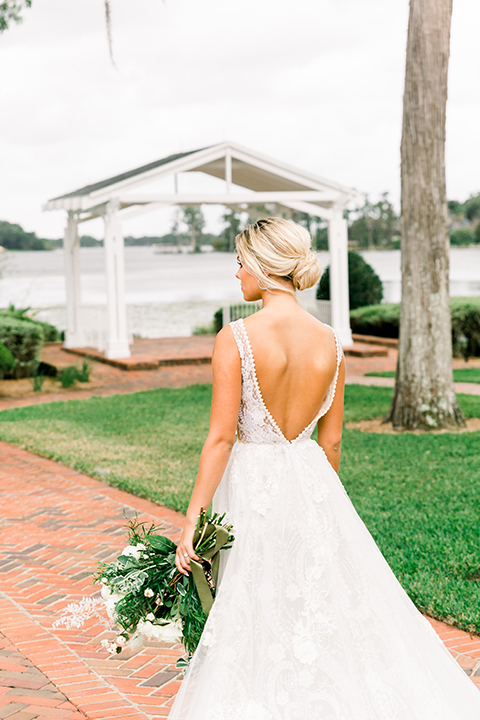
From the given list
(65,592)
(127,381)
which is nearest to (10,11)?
(127,381)

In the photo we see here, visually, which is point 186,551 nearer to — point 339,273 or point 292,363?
point 292,363

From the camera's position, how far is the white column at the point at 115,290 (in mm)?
16047

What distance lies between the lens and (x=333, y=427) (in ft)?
9.78

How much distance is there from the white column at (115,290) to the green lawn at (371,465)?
3.32m

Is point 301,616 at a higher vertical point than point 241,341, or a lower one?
lower

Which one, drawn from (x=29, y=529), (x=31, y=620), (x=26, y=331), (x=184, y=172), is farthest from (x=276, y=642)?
(x=184, y=172)

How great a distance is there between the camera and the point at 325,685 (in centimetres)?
261

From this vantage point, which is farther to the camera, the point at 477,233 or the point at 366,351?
the point at 477,233

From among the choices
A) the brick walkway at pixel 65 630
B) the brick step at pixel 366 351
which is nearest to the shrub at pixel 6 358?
the brick walkway at pixel 65 630

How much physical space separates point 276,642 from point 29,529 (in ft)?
13.0

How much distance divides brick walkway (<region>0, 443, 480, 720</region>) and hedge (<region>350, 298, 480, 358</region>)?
11474 mm

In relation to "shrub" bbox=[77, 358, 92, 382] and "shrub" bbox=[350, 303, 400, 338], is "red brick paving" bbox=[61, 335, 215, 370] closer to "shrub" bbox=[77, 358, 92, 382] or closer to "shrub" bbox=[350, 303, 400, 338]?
"shrub" bbox=[77, 358, 92, 382]

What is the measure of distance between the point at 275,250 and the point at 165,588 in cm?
123

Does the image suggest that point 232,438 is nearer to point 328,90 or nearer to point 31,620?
point 31,620
